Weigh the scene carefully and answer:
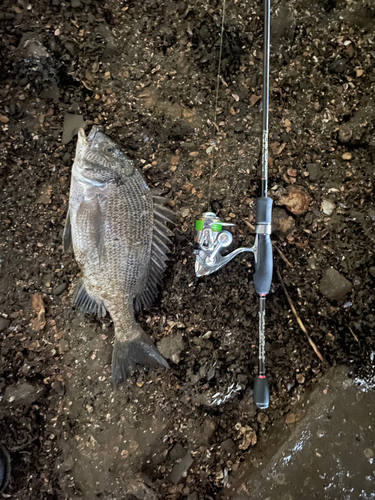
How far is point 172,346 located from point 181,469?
73 cm

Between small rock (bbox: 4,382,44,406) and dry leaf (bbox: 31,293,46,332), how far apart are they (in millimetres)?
337

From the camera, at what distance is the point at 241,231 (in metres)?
1.88

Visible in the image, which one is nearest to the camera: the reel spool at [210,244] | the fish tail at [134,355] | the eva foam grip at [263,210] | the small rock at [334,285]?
the eva foam grip at [263,210]

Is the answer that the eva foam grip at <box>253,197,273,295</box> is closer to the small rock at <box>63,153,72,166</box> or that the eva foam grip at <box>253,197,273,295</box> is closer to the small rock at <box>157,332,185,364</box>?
the small rock at <box>157,332,185,364</box>

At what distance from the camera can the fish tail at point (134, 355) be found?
1.76 m

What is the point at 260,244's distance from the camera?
1.58 m

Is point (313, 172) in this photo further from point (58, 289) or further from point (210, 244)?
point (58, 289)

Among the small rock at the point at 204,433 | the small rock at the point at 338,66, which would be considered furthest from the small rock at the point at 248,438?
the small rock at the point at 338,66

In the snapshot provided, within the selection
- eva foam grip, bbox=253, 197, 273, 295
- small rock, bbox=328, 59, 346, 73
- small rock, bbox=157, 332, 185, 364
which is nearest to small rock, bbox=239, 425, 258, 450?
small rock, bbox=157, 332, 185, 364

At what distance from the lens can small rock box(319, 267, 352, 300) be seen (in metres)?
1.87

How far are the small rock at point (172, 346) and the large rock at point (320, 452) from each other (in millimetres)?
738

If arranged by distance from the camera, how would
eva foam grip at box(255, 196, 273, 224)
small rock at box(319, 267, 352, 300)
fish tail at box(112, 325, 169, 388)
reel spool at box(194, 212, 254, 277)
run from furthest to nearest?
small rock at box(319, 267, 352, 300) → fish tail at box(112, 325, 169, 388) → reel spool at box(194, 212, 254, 277) → eva foam grip at box(255, 196, 273, 224)

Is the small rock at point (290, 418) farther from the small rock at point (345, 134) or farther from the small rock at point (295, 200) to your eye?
the small rock at point (345, 134)

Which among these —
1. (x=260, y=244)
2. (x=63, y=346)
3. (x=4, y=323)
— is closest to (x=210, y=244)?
(x=260, y=244)
